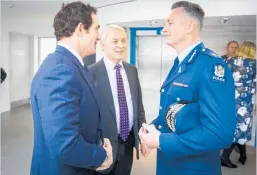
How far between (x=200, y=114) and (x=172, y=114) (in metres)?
0.15

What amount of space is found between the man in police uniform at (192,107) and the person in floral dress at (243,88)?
306 centimetres

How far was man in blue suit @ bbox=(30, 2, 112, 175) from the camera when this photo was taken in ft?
3.91

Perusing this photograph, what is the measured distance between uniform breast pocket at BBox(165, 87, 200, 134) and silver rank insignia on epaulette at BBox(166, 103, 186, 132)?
0.05ft

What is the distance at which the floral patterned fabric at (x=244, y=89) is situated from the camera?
4289mm


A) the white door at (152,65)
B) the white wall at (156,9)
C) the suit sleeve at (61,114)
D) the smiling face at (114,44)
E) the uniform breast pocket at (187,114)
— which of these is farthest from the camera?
the white door at (152,65)

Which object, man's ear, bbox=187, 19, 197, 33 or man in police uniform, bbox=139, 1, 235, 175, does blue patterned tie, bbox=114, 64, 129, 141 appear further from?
man's ear, bbox=187, 19, 197, 33

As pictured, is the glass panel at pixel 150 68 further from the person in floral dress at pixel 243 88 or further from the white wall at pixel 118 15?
the person in floral dress at pixel 243 88

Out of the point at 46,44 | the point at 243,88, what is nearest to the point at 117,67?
the point at 243,88

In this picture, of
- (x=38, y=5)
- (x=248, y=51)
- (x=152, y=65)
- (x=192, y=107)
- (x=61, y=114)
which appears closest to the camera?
(x=61, y=114)

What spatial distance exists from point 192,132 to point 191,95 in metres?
0.19

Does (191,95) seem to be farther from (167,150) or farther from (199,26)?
(199,26)

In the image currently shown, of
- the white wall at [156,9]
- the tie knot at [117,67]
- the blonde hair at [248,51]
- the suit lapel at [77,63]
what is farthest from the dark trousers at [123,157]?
the white wall at [156,9]

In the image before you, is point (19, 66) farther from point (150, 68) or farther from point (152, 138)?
point (152, 138)

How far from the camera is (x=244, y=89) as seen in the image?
4355mm
